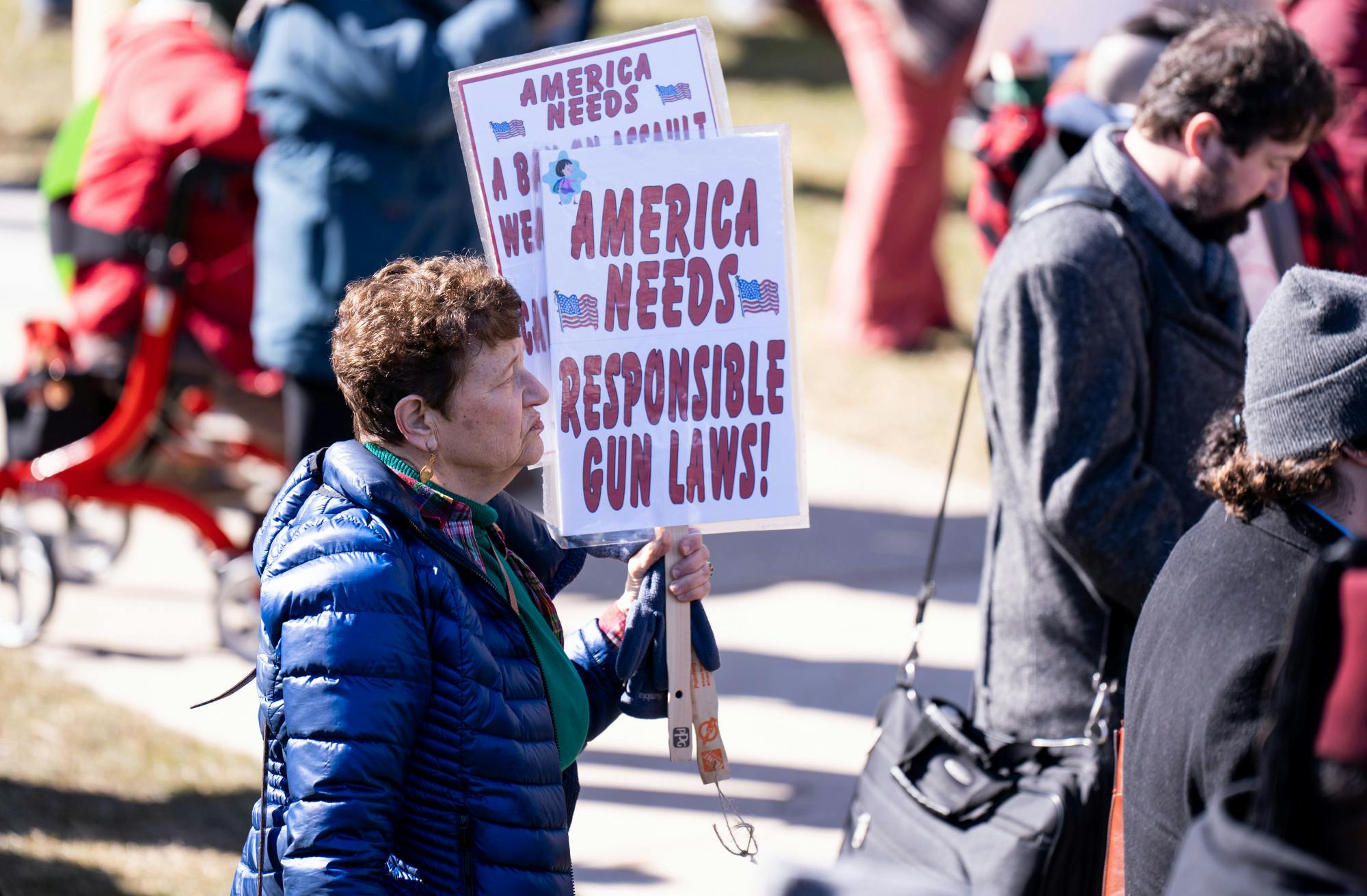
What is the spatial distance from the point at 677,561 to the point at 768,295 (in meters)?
0.44

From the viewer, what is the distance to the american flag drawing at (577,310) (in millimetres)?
2354

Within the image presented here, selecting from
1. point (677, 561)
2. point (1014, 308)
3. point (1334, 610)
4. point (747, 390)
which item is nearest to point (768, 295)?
point (747, 390)

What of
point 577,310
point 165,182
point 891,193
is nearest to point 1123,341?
point 577,310

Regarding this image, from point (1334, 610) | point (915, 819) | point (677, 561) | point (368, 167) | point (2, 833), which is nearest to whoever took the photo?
point (1334, 610)

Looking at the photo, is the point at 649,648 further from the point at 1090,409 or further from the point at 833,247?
the point at 833,247

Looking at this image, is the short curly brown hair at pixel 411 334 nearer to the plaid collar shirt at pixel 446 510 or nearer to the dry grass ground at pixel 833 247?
the plaid collar shirt at pixel 446 510

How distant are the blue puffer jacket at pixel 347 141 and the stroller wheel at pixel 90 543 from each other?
1456 mm

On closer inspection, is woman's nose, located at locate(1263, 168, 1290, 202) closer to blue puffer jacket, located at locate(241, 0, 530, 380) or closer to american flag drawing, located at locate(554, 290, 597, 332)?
american flag drawing, located at locate(554, 290, 597, 332)

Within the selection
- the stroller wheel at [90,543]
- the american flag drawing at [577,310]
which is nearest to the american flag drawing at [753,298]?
the american flag drawing at [577,310]

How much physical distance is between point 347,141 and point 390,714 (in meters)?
2.98

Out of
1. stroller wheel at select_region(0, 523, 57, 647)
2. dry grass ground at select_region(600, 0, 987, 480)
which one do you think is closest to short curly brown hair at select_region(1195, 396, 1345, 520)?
dry grass ground at select_region(600, 0, 987, 480)

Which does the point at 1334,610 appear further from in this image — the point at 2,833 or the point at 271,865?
the point at 2,833

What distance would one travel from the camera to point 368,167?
4566 millimetres

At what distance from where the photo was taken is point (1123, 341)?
279cm
